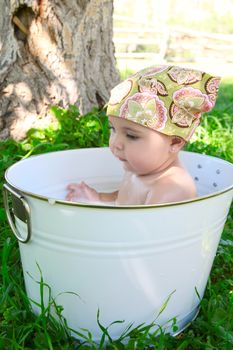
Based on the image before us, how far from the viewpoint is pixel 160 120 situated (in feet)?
5.79

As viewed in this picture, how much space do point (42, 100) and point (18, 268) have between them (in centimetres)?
134

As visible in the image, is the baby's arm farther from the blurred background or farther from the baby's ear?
the blurred background

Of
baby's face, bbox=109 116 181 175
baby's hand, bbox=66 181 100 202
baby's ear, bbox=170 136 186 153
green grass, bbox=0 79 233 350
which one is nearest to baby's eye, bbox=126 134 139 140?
baby's face, bbox=109 116 181 175

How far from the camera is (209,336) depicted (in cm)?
167

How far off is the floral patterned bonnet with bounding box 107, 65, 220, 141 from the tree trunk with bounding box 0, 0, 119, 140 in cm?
136

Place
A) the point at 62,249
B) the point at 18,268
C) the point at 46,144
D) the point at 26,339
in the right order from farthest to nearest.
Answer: the point at 46,144, the point at 18,268, the point at 26,339, the point at 62,249

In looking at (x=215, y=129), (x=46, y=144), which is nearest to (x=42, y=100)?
(x=46, y=144)

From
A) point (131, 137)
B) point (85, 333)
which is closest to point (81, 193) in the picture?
point (131, 137)

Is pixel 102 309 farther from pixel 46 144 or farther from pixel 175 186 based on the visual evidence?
Result: pixel 46 144

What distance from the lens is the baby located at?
1.75m

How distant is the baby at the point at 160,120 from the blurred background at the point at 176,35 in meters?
5.21

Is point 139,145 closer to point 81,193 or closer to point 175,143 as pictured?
point 175,143

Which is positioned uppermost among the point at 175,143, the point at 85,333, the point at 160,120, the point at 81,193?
the point at 160,120

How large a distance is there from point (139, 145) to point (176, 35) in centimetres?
1088
